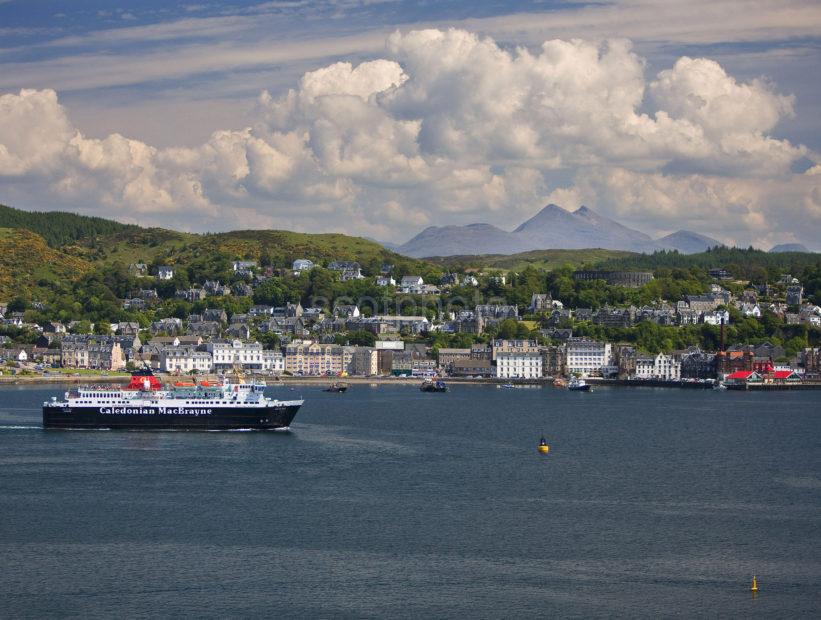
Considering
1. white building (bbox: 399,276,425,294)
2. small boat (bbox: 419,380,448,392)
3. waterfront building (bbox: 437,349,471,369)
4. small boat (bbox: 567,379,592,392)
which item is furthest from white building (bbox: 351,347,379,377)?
white building (bbox: 399,276,425,294)

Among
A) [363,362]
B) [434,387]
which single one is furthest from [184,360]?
[434,387]

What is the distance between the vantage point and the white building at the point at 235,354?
491 feet

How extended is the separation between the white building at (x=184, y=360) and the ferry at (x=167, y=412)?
76581 millimetres

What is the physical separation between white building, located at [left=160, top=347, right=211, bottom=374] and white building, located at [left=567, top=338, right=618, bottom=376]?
4306 cm

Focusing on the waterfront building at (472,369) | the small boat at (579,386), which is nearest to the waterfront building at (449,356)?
the waterfront building at (472,369)

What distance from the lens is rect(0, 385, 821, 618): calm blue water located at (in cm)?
3262

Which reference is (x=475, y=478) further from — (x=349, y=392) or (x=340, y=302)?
(x=340, y=302)

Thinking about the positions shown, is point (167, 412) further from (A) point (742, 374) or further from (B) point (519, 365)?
(A) point (742, 374)

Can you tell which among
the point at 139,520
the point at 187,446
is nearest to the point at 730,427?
the point at 187,446

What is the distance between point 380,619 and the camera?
101ft

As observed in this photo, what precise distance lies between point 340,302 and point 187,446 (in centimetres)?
12525

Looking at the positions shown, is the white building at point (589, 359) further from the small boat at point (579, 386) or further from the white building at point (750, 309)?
the white building at point (750, 309)

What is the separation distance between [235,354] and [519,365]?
3418 centimetres

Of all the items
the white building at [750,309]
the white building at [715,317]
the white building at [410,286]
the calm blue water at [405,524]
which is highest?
the white building at [410,286]
